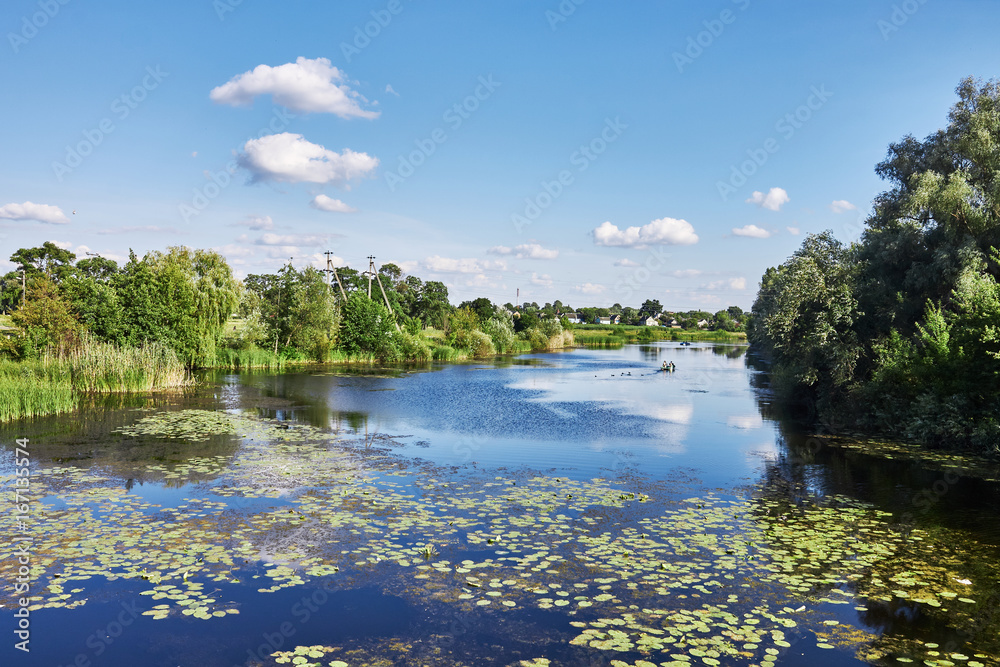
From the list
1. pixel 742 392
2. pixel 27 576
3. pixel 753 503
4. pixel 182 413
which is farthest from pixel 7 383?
pixel 742 392

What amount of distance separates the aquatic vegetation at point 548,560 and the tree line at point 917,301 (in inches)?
334

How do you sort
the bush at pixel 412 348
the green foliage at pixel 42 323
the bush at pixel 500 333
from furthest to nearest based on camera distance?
the bush at pixel 500 333
the bush at pixel 412 348
the green foliage at pixel 42 323

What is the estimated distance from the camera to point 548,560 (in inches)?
413

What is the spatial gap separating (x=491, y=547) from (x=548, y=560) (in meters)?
1.14

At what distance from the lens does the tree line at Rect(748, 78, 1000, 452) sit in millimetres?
19828

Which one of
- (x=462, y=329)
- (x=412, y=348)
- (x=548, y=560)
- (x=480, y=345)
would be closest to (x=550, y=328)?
(x=480, y=345)

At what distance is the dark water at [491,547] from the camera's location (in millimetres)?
7922

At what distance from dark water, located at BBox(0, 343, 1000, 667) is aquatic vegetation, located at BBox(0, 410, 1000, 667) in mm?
48

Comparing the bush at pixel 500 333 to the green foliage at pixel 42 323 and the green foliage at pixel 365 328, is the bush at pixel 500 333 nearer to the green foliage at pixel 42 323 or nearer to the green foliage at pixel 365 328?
the green foliage at pixel 365 328

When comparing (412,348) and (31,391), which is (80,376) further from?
(412,348)

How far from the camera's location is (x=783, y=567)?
10406 millimetres

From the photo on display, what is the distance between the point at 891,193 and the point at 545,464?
2427 cm

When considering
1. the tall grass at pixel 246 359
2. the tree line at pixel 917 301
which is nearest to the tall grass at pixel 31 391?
the tall grass at pixel 246 359

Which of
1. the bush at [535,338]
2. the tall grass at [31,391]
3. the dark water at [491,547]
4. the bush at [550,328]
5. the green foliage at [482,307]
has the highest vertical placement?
the green foliage at [482,307]
